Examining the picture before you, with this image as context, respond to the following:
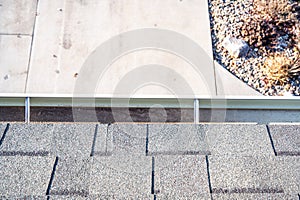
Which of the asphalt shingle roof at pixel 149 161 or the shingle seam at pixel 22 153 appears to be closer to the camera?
the asphalt shingle roof at pixel 149 161

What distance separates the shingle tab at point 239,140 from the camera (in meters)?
1.33

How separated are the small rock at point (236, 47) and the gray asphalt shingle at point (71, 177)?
6.55 feet

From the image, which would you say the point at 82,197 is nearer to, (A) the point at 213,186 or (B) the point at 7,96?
(A) the point at 213,186

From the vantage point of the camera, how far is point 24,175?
1.19 m

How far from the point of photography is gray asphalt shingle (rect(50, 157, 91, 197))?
116 centimetres

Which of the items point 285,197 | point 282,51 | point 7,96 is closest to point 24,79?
point 7,96

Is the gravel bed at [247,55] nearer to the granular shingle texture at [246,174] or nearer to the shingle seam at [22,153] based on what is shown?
the granular shingle texture at [246,174]

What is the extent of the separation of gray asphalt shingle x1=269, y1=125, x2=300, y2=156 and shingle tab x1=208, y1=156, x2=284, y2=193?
62 mm

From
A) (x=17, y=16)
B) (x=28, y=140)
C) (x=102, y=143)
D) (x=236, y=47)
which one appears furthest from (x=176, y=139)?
(x=17, y=16)

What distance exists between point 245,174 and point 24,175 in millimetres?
707

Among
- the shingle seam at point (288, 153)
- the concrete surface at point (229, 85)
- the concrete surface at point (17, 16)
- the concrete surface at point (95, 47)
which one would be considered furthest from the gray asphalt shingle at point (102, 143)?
the concrete surface at point (17, 16)

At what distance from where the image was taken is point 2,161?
125 centimetres

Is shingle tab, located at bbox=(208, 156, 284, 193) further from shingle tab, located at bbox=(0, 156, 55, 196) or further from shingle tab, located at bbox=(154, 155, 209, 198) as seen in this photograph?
shingle tab, located at bbox=(0, 156, 55, 196)

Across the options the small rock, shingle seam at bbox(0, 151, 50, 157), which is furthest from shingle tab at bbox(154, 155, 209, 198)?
the small rock
